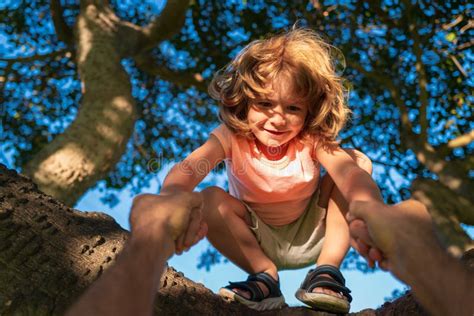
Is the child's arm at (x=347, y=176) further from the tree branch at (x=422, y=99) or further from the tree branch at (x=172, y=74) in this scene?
the tree branch at (x=172, y=74)

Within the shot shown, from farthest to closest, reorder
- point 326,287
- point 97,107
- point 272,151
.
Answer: point 97,107, point 272,151, point 326,287

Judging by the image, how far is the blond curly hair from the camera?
2.85m

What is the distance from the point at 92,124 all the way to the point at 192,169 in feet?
7.92

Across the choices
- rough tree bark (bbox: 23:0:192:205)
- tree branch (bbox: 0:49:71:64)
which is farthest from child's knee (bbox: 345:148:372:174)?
tree branch (bbox: 0:49:71:64)

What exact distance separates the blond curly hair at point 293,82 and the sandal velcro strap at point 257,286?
0.70 m

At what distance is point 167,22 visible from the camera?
6.19 metres

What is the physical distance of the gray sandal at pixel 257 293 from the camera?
8.38 ft

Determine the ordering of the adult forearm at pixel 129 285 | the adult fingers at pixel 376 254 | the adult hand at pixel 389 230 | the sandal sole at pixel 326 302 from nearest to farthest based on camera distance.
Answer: the adult forearm at pixel 129 285 → the adult hand at pixel 389 230 → the adult fingers at pixel 376 254 → the sandal sole at pixel 326 302

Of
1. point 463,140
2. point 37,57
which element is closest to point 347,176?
point 463,140

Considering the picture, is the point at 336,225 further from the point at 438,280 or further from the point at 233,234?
the point at 438,280

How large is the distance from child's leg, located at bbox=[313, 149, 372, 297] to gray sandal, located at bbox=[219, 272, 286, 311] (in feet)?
0.86

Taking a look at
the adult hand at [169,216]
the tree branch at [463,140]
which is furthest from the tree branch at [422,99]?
the adult hand at [169,216]

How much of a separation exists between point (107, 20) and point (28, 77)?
2765 mm

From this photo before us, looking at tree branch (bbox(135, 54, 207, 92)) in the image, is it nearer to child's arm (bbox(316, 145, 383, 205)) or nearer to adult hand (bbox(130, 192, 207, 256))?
child's arm (bbox(316, 145, 383, 205))
